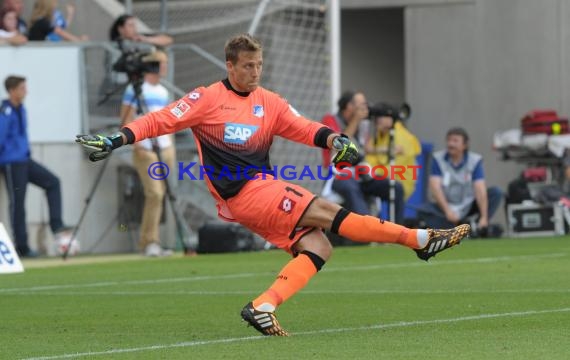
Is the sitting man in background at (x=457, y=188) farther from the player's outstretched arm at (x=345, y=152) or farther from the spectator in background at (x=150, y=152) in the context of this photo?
the player's outstretched arm at (x=345, y=152)

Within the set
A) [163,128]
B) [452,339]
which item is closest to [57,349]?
[163,128]

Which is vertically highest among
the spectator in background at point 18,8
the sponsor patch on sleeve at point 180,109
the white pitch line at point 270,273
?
the spectator in background at point 18,8

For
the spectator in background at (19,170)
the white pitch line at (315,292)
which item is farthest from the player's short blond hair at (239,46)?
the spectator in background at (19,170)

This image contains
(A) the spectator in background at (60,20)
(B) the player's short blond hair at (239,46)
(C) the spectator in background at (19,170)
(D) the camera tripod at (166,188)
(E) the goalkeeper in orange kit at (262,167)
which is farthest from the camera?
(A) the spectator in background at (60,20)

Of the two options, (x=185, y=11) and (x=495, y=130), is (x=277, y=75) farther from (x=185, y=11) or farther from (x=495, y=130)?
(x=495, y=130)

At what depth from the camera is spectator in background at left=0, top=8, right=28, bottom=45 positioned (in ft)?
62.8

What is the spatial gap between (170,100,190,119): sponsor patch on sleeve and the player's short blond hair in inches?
14.8

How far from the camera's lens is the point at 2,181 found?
1867cm

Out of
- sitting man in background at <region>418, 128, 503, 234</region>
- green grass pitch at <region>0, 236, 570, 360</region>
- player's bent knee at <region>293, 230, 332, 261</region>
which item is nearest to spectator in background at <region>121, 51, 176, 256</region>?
green grass pitch at <region>0, 236, 570, 360</region>

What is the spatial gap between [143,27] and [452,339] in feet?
46.8

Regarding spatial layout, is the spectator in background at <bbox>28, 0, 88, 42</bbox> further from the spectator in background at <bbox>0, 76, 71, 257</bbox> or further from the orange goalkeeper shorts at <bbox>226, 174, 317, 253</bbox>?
the orange goalkeeper shorts at <bbox>226, 174, 317, 253</bbox>

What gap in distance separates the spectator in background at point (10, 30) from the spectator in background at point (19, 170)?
146 cm

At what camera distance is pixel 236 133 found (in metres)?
8.72

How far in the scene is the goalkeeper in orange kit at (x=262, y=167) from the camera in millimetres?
8414
